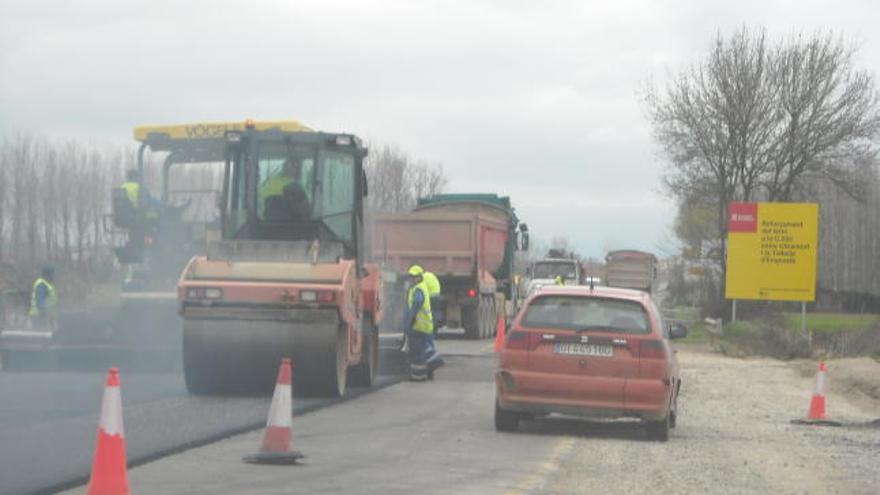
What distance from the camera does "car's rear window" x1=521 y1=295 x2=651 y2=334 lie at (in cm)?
1283

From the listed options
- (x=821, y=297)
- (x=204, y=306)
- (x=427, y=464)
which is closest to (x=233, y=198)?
(x=204, y=306)

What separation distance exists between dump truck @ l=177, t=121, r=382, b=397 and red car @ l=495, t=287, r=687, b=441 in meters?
2.57

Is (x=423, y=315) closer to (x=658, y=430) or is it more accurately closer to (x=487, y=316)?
(x=658, y=430)

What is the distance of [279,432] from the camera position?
10055 millimetres

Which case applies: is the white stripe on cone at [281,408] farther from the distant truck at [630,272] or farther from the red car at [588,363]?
the distant truck at [630,272]

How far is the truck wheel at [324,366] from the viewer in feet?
47.6

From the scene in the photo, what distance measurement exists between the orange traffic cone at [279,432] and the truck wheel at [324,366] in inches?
173

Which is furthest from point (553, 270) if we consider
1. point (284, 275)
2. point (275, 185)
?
point (284, 275)

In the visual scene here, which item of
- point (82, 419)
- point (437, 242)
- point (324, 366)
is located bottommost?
point (82, 419)

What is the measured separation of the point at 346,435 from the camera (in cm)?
1228

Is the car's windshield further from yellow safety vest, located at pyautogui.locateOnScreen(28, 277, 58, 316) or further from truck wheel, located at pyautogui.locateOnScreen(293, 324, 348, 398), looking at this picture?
truck wheel, located at pyautogui.locateOnScreen(293, 324, 348, 398)

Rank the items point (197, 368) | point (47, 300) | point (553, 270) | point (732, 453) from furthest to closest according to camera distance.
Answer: point (553, 270) → point (47, 300) → point (197, 368) → point (732, 453)

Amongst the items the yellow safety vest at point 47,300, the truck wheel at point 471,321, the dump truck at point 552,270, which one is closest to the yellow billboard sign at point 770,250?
the truck wheel at point 471,321

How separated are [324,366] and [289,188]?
8.16 feet
